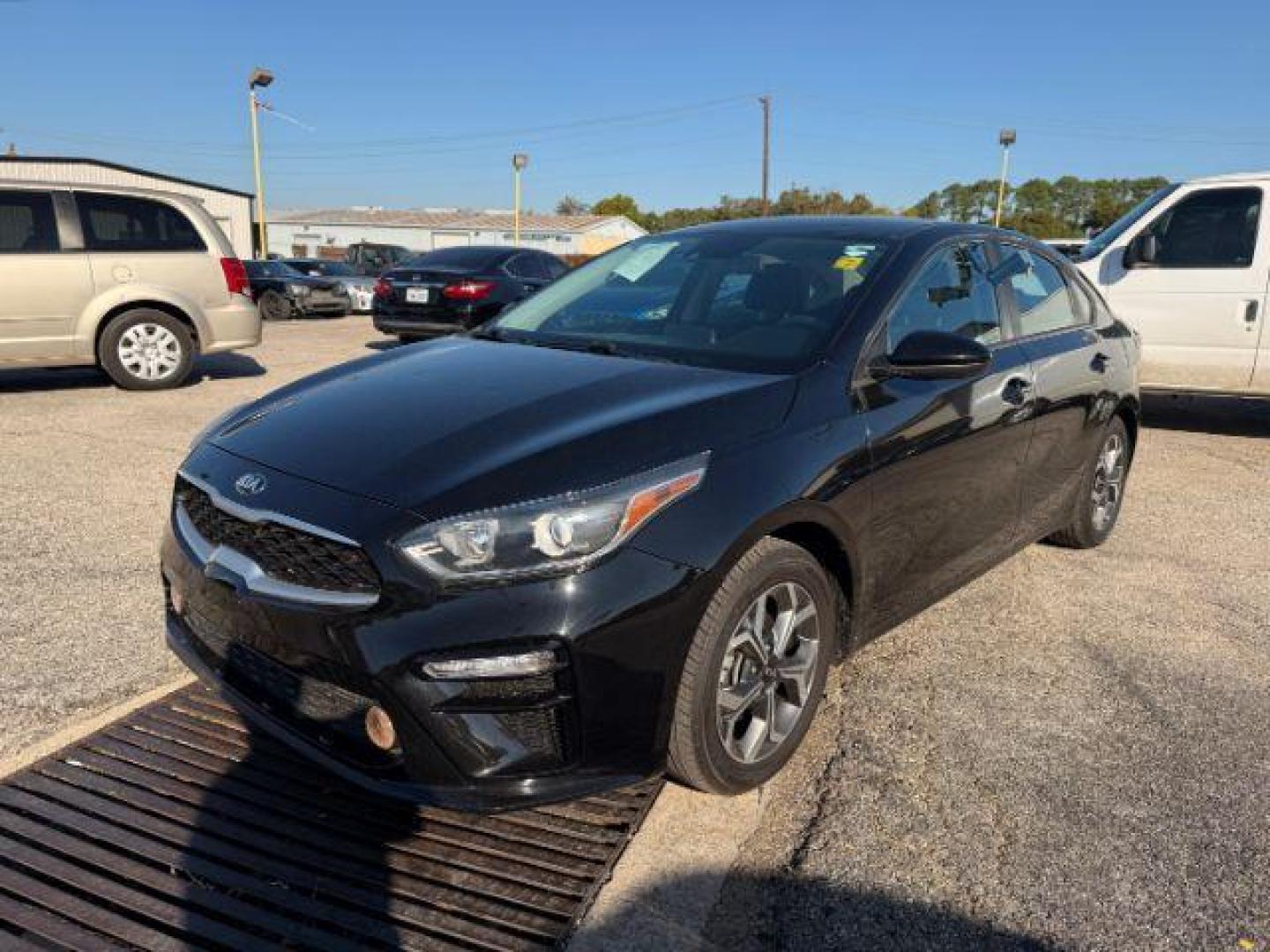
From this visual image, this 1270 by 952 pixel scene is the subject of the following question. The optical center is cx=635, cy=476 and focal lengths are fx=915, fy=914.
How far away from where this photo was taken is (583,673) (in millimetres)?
2045

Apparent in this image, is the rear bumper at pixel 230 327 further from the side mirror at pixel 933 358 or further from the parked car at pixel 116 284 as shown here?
the side mirror at pixel 933 358

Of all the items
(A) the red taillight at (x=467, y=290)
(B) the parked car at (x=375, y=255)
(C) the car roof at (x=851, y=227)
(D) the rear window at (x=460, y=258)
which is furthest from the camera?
(B) the parked car at (x=375, y=255)

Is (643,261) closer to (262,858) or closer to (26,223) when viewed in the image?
(262,858)

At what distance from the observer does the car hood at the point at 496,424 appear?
7.16 ft

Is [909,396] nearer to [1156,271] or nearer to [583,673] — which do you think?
[583,673]

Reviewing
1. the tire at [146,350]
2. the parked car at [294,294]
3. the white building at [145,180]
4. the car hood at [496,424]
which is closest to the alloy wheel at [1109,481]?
the car hood at [496,424]

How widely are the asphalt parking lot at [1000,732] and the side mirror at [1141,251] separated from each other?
8.89ft

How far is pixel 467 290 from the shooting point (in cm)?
1113

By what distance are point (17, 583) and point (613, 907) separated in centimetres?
315

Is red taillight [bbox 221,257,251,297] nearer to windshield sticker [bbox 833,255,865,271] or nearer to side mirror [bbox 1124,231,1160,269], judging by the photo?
windshield sticker [bbox 833,255,865,271]

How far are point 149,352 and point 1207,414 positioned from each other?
1023cm

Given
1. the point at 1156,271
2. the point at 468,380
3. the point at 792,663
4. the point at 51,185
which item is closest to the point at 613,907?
the point at 792,663

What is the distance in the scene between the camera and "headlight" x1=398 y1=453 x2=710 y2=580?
80.0 inches

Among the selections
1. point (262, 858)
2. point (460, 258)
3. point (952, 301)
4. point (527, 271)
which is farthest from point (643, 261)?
point (527, 271)
